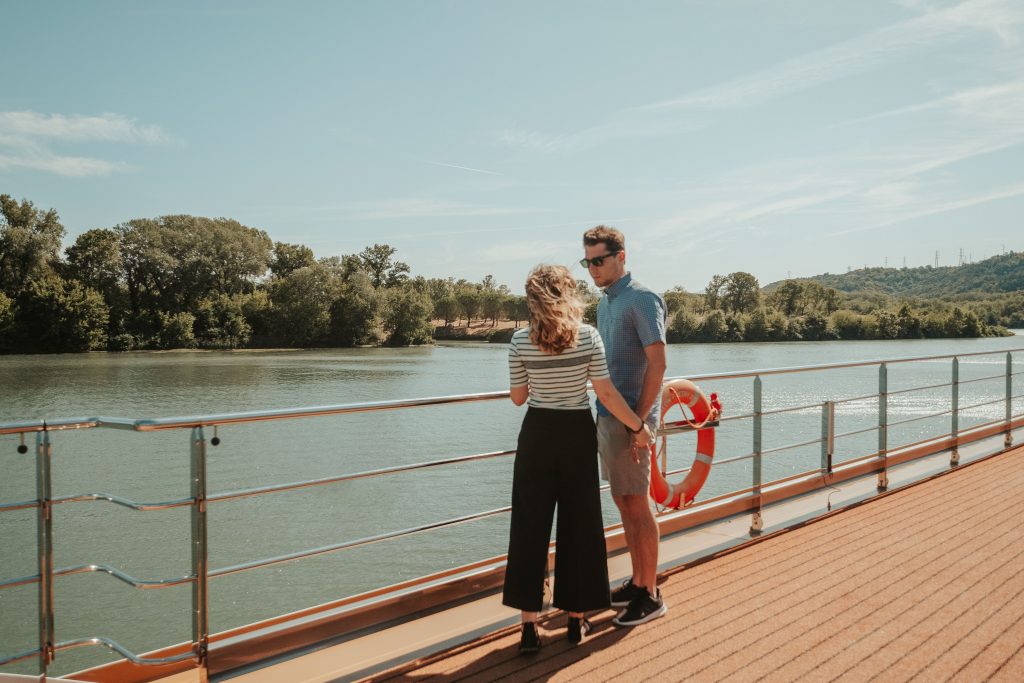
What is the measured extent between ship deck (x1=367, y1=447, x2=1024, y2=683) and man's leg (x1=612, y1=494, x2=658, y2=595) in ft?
0.48

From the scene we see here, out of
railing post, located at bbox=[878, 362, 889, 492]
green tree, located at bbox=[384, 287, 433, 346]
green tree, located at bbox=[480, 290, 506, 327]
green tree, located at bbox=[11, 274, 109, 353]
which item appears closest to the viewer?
railing post, located at bbox=[878, 362, 889, 492]

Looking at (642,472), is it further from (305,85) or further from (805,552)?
(305,85)

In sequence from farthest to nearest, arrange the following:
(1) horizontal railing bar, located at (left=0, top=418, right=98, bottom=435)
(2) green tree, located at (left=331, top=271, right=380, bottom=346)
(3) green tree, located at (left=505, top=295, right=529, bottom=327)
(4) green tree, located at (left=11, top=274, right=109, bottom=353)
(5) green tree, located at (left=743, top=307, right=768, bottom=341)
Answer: (3) green tree, located at (left=505, top=295, right=529, bottom=327), (5) green tree, located at (left=743, top=307, right=768, bottom=341), (2) green tree, located at (left=331, top=271, right=380, bottom=346), (4) green tree, located at (left=11, top=274, right=109, bottom=353), (1) horizontal railing bar, located at (left=0, top=418, right=98, bottom=435)

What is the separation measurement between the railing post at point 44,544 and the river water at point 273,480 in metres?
0.37

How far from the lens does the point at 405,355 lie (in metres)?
54.1

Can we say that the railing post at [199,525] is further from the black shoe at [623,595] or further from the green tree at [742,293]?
the green tree at [742,293]

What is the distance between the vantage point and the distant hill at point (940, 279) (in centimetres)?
10025

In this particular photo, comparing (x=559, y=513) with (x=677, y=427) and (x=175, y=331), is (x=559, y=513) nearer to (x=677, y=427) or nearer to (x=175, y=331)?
(x=677, y=427)

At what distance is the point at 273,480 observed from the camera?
54.5ft

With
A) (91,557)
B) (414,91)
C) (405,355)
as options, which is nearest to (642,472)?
(91,557)

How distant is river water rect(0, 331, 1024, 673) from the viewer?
9477 millimetres

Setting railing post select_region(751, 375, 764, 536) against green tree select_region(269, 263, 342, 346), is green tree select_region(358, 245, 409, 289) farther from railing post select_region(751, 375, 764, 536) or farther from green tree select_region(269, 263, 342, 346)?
railing post select_region(751, 375, 764, 536)

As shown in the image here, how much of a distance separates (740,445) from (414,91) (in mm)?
13316

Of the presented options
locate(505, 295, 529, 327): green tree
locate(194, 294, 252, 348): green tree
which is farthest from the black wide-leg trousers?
locate(505, 295, 529, 327): green tree
